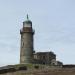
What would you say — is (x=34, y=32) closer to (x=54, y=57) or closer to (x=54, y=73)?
(x=54, y=57)

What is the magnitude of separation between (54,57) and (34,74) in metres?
20.8

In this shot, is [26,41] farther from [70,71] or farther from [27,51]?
[70,71]

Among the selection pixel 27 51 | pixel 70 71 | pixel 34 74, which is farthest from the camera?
pixel 27 51

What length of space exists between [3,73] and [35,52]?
1696cm

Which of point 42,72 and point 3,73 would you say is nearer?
point 42,72

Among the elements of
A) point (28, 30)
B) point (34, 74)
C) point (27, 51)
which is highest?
point (28, 30)

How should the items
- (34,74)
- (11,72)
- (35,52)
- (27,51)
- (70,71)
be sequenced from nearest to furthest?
(70,71) → (34,74) → (11,72) → (27,51) → (35,52)

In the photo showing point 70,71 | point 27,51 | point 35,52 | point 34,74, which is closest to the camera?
point 70,71

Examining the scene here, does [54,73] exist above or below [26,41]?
below

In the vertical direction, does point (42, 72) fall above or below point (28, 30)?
below

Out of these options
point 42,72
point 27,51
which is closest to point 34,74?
point 42,72

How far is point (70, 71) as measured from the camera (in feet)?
87.9

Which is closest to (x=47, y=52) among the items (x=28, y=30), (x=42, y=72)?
(x=28, y=30)

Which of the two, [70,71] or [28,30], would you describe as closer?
[70,71]
